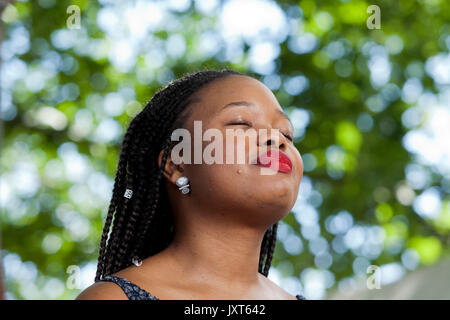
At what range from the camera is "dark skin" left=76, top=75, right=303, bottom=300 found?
219 cm

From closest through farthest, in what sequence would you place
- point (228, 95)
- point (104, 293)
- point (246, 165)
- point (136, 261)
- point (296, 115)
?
1. point (104, 293)
2. point (246, 165)
3. point (136, 261)
4. point (228, 95)
5. point (296, 115)

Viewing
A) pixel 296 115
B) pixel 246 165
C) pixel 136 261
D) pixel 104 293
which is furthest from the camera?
pixel 296 115

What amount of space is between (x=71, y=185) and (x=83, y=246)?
0.80 m

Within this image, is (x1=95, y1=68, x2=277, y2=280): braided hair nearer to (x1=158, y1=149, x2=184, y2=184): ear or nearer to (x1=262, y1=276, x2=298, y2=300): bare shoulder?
(x1=158, y1=149, x2=184, y2=184): ear

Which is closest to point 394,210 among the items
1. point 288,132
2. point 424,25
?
point 424,25

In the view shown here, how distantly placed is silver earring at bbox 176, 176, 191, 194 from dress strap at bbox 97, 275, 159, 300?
40 cm

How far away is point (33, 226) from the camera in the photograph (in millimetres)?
8258

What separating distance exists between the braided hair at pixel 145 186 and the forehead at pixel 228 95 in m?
0.06

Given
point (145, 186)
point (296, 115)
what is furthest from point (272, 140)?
point (296, 115)

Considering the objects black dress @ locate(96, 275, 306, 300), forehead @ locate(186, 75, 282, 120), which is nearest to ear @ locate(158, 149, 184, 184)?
A: forehead @ locate(186, 75, 282, 120)

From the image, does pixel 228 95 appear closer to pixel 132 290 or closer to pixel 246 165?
pixel 246 165

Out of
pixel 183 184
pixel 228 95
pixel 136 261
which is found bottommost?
pixel 136 261

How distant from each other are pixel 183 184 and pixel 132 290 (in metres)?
0.46

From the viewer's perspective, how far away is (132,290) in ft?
6.79
